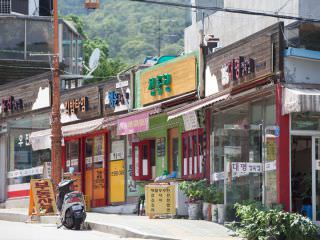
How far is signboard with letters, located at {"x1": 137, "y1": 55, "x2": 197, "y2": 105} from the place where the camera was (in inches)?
962

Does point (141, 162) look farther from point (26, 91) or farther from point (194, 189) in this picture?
point (26, 91)

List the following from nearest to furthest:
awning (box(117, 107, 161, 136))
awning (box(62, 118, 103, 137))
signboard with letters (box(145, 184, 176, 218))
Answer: signboard with letters (box(145, 184, 176, 218)), awning (box(117, 107, 161, 136)), awning (box(62, 118, 103, 137))

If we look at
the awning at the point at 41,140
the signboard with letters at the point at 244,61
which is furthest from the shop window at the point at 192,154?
the awning at the point at 41,140

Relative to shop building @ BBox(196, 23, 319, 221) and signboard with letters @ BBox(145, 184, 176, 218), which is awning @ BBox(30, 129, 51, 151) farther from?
shop building @ BBox(196, 23, 319, 221)

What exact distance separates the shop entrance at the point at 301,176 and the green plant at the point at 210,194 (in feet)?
9.23

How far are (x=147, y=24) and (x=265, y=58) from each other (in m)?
91.6

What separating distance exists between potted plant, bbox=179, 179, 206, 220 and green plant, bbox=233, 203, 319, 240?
14.9 feet

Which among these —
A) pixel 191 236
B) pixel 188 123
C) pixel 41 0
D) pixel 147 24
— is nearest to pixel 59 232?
pixel 191 236

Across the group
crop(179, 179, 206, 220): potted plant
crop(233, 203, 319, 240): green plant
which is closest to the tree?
crop(179, 179, 206, 220): potted plant

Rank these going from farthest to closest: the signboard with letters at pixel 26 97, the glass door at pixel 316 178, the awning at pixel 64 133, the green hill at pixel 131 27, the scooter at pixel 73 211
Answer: the green hill at pixel 131 27, the signboard with letters at pixel 26 97, the awning at pixel 64 133, the scooter at pixel 73 211, the glass door at pixel 316 178

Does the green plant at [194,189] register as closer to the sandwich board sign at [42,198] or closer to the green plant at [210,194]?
the green plant at [210,194]

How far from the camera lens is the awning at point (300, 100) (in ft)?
59.3

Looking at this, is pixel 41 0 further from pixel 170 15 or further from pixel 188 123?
pixel 170 15

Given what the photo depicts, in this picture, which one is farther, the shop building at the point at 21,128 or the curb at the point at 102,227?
the shop building at the point at 21,128
